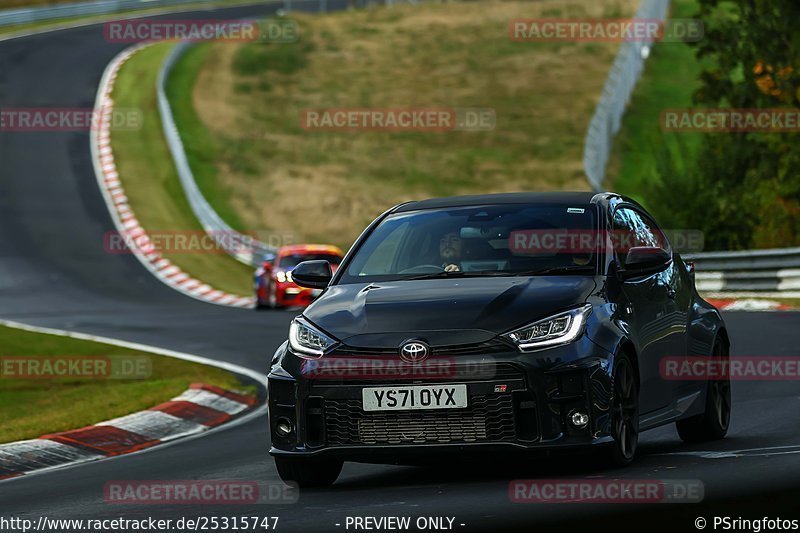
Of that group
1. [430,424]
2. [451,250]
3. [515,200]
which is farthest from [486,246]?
[430,424]

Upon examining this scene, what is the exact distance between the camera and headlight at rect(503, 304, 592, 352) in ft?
27.3

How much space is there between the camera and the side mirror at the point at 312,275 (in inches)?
383

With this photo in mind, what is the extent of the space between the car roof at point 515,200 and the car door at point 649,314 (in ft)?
0.73

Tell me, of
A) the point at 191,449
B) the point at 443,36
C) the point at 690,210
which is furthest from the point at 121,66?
the point at 191,449

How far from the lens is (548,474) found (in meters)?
8.69

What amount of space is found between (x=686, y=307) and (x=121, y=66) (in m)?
49.9

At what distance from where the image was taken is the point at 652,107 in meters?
53.2

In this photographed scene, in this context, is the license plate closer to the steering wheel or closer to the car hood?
the car hood

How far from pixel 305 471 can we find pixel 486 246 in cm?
165

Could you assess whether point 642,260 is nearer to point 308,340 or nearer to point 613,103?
point 308,340

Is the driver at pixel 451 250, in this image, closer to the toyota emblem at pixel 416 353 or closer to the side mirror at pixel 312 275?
the side mirror at pixel 312 275

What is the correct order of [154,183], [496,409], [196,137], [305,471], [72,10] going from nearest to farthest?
1. [496,409]
2. [305,471]
3. [154,183]
4. [196,137]
5. [72,10]

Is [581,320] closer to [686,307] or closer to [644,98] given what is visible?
[686,307]

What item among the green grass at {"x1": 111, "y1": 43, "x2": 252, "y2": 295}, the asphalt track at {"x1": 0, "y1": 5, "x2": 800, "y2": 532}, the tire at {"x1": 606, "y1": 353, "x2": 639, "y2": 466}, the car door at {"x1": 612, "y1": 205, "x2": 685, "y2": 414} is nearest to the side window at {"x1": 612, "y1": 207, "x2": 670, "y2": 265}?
the car door at {"x1": 612, "y1": 205, "x2": 685, "y2": 414}
